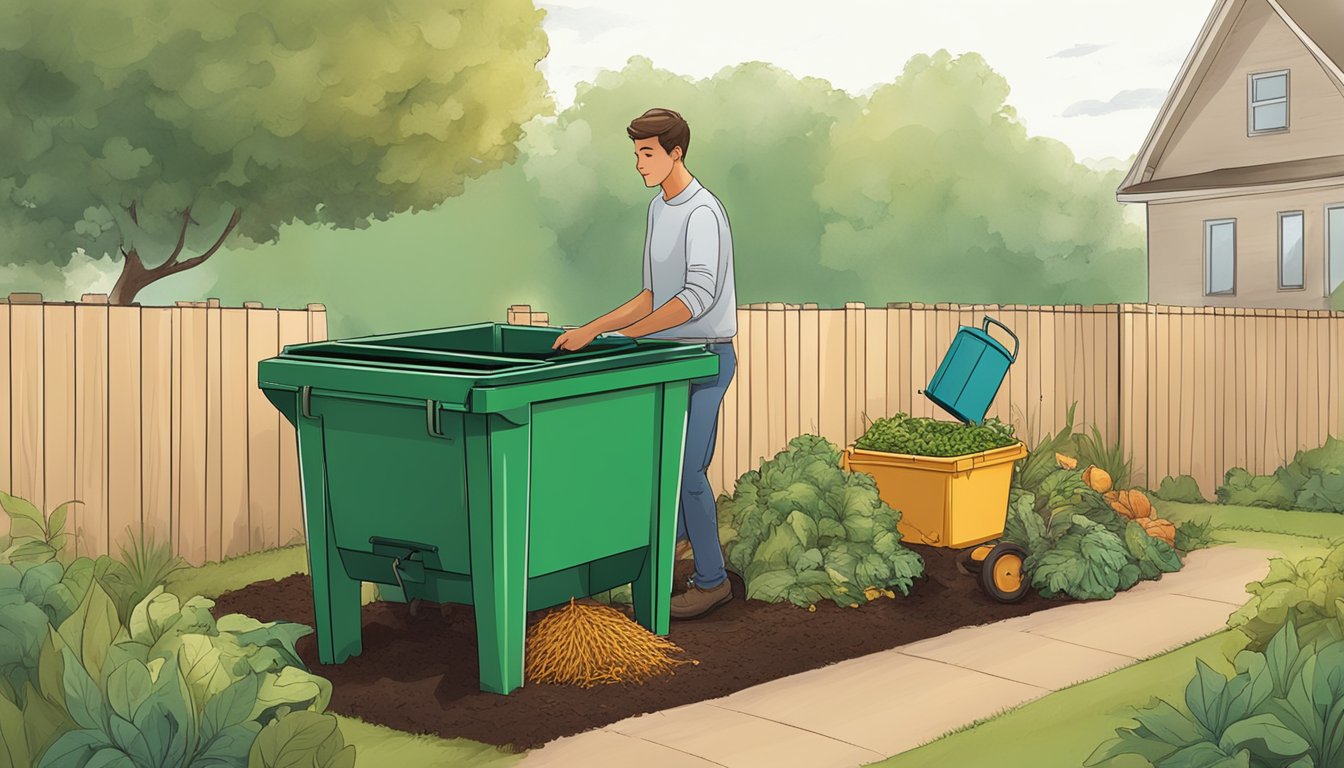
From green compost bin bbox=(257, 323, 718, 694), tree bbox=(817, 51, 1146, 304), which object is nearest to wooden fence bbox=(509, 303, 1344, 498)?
green compost bin bbox=(257, 323, 718, 694)

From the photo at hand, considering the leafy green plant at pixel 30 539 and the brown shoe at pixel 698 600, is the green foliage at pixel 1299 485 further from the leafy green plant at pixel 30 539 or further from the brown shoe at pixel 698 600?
the leafy green plant at pixel 30 539

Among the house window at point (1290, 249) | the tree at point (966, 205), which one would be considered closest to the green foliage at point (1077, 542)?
the house window at point (1290, 249)

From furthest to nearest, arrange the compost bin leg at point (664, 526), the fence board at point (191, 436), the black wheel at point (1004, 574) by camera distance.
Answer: the fence board at point (191, 436), the black wheel at point (1004, 574), the compost bin leg at point (664, 526)

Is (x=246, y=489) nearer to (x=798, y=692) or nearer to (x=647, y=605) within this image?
(x=647, y=605)

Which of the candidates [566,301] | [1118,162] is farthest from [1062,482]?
[1118,162]

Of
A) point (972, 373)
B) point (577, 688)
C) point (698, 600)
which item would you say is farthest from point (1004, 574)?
point (577, 688)

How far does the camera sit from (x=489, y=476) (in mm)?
4766

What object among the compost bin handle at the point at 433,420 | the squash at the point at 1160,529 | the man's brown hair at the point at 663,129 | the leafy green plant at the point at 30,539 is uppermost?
the man's brown hair at the point at 663,129

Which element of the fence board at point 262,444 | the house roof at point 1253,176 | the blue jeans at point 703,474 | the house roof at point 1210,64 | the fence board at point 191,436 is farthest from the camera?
the house roof at point 1210,64

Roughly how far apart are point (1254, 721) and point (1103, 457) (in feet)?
23.3

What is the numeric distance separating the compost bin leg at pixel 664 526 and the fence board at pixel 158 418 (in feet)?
10.7

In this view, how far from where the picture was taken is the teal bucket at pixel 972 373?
7457mm

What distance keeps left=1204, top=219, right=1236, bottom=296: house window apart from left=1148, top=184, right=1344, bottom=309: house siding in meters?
0.06

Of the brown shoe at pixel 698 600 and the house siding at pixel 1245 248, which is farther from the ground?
the house siding at pixel 1245 248
